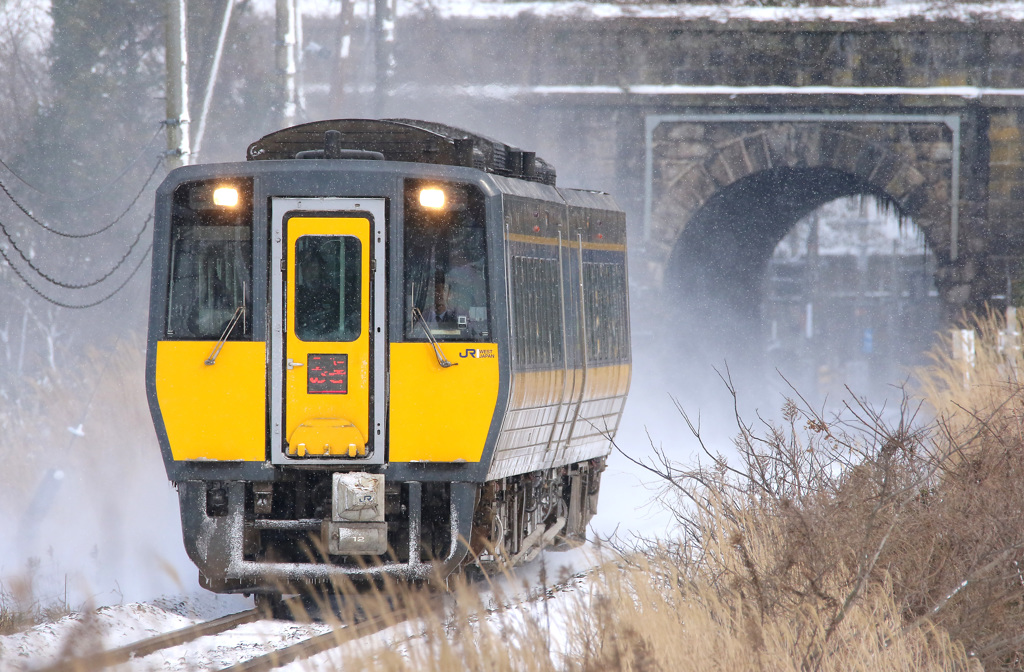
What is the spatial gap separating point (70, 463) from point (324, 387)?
8.09 meters

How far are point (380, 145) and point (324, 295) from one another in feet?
4.68

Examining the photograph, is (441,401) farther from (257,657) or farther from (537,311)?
(257,657)

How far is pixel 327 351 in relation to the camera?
8.98 metres

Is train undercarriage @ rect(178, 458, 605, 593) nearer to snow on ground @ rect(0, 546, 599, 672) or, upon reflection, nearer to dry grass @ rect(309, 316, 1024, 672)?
snow on ground @ rect(0, 546, 599, 672)

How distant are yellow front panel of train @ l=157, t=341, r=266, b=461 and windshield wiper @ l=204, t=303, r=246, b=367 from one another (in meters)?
0.05

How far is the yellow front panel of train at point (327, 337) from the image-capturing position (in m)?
8.93

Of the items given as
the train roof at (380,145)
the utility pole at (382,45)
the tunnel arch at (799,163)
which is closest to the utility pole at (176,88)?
the train roof at (380,145)

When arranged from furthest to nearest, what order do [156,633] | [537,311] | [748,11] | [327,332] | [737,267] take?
[737,267] → [748,11] → [537,311] → [327,332] → [156,633]

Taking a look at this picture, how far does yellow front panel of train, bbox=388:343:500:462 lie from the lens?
29.5ft

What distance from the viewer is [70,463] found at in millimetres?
16031

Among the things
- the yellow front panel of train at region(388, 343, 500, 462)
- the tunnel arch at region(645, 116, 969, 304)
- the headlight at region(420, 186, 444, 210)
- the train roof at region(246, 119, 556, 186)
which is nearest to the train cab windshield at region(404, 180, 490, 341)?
the headlight at region(420, 186, 444, 210)

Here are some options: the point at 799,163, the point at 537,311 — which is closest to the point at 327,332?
the point at 537,311

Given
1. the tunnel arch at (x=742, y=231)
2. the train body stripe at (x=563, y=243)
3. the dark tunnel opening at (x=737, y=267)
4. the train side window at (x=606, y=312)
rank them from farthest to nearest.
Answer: the tunnel arch at (x=742, y=231)
the dark tunnel opening at (x=737, y=267)
the train side window at (x=606, y=312)
the train body stripe at (x=563, y=243)

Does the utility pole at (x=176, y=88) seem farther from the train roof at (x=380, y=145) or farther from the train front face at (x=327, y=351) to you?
the train front face at (x=327, y=351)
